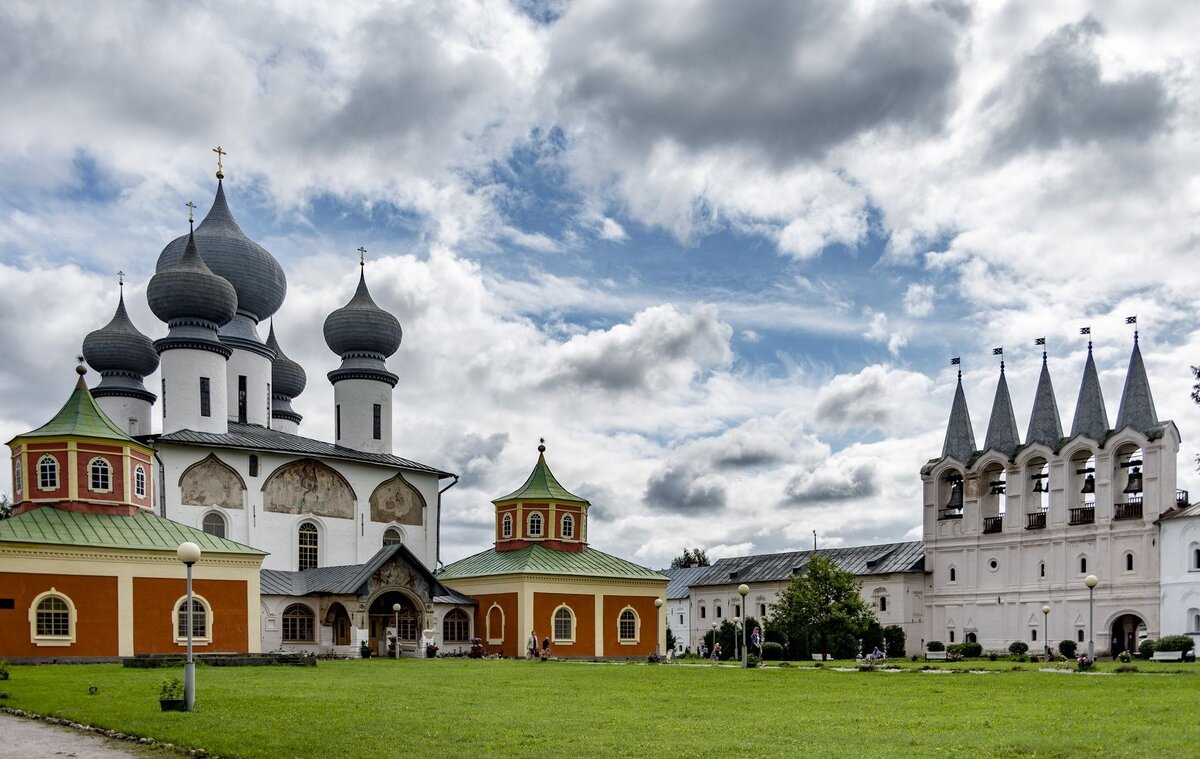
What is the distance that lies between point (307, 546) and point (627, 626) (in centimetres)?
1447

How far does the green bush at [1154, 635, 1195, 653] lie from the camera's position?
139 ft

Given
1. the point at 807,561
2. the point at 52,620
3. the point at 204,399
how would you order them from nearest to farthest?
the point at 52,620 < the point at 204,399 < the point at 807,561

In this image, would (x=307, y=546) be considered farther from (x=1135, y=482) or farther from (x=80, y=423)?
(x=1135, y=482)

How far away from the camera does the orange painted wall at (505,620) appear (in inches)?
1850

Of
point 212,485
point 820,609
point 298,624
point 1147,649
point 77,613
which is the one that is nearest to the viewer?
point 77,613

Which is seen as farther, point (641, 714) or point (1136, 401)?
point (1136, 401)

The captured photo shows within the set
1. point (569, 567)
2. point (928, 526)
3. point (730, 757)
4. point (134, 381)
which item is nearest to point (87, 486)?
point (134, 381)

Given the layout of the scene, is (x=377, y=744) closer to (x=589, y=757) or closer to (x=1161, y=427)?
(x=589, y=757)

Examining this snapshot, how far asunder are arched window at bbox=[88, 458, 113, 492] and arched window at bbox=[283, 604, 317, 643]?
9552mm

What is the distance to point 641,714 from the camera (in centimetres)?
1723

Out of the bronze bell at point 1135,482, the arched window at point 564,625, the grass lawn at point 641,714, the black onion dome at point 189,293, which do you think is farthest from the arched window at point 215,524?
the bronze bell at point 1135,482

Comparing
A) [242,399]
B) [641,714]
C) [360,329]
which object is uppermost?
[360,329]

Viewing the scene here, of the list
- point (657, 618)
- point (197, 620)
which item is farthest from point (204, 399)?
point (657, 618)

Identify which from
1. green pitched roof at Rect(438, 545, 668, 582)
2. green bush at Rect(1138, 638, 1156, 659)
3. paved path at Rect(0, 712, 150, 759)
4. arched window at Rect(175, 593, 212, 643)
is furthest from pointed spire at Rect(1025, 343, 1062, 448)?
paved path at Rect(0, 712, 150, 759)
